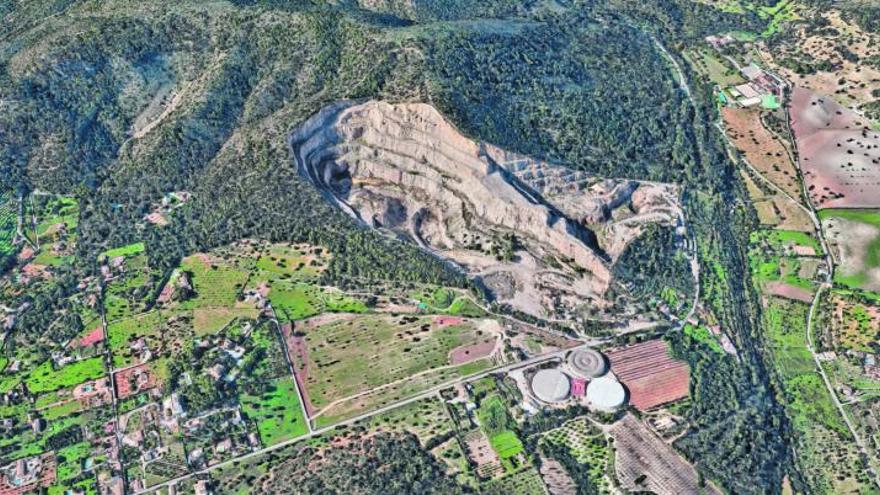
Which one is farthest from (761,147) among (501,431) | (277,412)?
(277,412)

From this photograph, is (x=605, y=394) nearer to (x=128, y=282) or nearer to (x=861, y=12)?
(x=128, y=282)

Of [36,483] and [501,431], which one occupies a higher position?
[36,483]

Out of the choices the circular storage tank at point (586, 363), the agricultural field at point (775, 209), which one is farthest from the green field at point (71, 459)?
the agricultural field at point (775, 209)

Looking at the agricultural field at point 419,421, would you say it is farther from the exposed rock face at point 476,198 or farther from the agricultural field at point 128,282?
the agricultural field at point 128,282

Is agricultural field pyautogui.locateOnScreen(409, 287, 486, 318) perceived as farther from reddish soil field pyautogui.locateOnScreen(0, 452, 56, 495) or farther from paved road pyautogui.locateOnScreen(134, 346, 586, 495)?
reddish soil field pyautogui.locateOnScreen(0, 452, 56, 495)

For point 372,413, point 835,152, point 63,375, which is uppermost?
point 63,375
